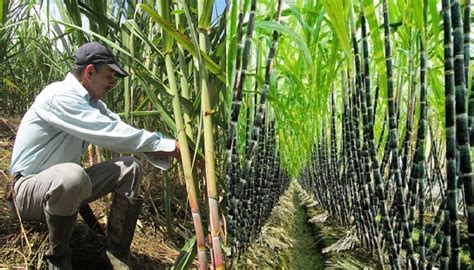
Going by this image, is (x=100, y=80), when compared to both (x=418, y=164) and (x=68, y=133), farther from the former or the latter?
(x=418, y=164)

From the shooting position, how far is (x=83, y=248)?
1.45 metres

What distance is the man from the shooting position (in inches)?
45.6

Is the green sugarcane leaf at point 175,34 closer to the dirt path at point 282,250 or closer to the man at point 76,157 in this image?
the man at point 76,157

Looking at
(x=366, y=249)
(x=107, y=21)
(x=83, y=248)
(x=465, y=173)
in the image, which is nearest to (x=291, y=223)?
(x=366, y=249)

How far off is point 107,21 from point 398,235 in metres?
0.87

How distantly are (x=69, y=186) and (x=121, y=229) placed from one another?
0.73 feet

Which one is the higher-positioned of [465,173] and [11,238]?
[465,173]

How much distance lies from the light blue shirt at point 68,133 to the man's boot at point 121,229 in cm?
20

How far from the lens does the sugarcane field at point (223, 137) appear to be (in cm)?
80

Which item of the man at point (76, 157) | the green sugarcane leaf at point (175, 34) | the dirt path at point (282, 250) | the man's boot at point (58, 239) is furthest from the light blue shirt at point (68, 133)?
the dirt path at point (282, 250)

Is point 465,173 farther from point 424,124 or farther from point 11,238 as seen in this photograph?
point 11,238

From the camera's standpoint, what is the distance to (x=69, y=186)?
3.90 feet

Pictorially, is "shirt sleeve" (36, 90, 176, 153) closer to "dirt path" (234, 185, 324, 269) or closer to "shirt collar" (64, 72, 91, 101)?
"shirt collar" (64, 72, 91, 101)

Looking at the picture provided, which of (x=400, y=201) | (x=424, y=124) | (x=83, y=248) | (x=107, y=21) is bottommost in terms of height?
(x=83, y=248)
